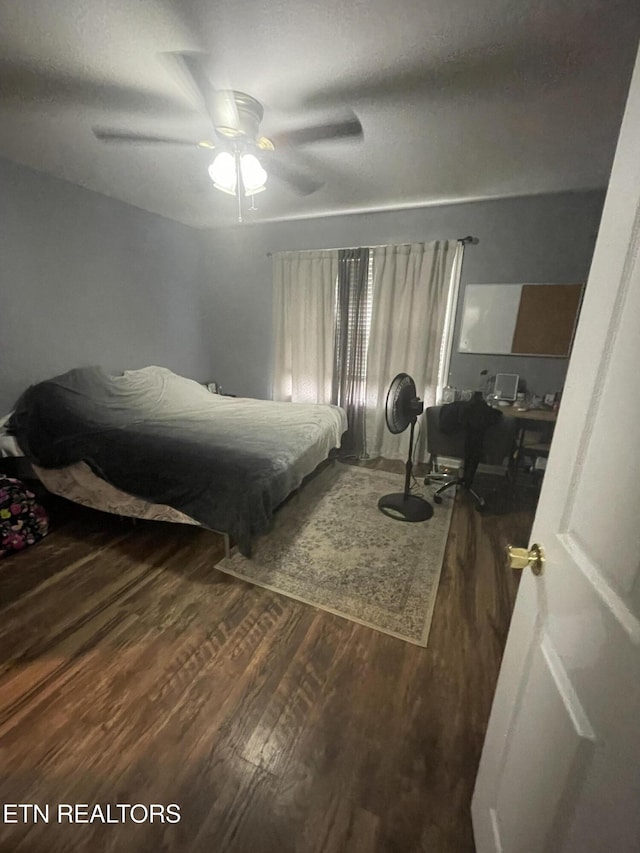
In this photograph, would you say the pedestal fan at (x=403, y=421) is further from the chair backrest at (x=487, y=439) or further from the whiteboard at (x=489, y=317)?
the whiteboard at (x=489, y=317)

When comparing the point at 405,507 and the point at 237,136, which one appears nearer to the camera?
the point at 237,136

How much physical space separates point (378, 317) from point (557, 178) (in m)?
1.65

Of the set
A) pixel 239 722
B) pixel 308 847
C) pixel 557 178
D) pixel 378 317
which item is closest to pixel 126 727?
pixel 239 722

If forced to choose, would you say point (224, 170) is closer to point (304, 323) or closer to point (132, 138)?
point (132, 138)

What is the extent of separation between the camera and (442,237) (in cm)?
316

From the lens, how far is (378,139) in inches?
76.8

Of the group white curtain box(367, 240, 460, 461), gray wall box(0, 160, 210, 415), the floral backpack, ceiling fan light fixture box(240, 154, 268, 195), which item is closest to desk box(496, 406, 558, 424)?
white curtain box(367, 240, 460, 461)

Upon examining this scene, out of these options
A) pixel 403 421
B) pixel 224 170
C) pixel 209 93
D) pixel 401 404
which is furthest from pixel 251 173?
pixel 403 421

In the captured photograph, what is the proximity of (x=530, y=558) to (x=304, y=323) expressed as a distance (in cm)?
344

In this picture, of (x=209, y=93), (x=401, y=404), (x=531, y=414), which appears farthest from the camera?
(x=531, y=414)

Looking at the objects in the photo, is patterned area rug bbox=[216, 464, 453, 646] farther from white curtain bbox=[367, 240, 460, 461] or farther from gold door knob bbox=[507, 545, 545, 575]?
white curtain bbox=[367, 240, 460, 461]

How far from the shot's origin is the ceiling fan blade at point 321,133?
63.0 inches

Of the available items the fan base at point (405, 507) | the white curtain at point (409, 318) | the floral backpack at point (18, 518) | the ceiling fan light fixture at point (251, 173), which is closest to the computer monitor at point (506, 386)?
the white curtain at point (409, 318)

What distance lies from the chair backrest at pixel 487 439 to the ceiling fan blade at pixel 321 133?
207cm
